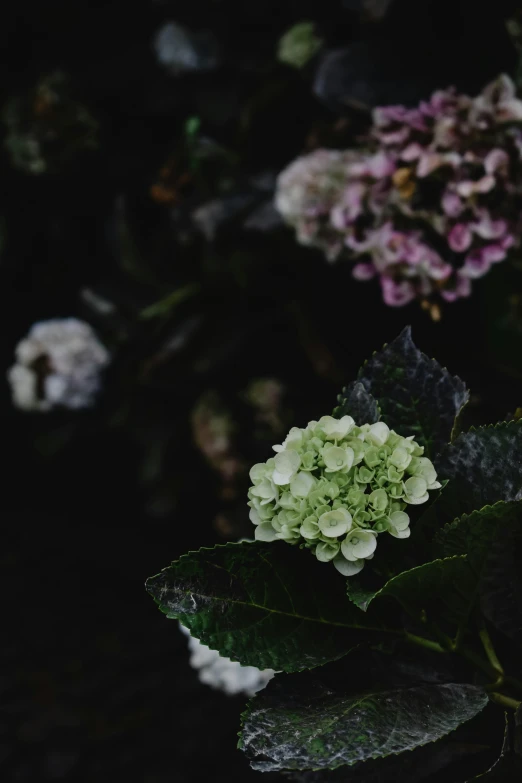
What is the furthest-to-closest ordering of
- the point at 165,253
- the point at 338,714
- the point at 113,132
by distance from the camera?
the point at 113,132
the point at 165,253
the point at 338,714

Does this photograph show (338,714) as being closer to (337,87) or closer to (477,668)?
(477,668)

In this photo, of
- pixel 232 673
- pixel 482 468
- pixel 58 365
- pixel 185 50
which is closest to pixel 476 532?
pixel 482 468

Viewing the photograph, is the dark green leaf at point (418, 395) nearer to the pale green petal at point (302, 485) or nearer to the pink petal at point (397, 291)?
the pale green petal at point (302, 485)

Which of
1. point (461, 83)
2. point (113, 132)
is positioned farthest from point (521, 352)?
point (113, 132)

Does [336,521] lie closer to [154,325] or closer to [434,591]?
[434,591]

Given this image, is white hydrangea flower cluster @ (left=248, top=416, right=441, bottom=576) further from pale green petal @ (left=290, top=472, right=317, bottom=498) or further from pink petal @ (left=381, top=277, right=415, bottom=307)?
pink petal @ (left=381, top=277, right=415, bottom=307)
